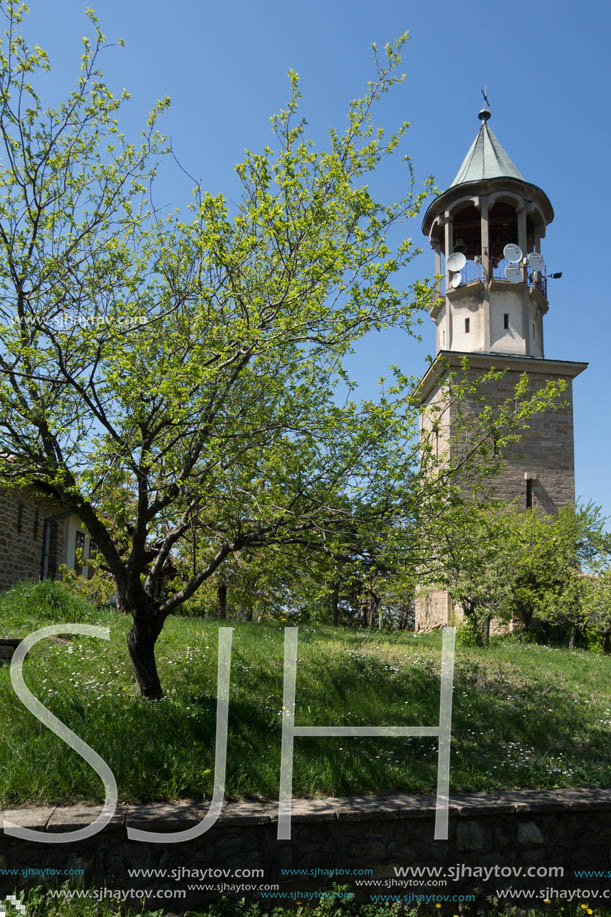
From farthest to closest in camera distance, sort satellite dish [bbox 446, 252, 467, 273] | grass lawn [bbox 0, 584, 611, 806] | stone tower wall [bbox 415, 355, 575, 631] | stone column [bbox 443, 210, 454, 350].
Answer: stone column [bbox 443, 210, 454, 350] < satellite dish [bbox 446, 252, 467, 273] < stone tower wall [bbox 415, 355, 575, 631] < grass lawn [bbox 0, 584, 611, 806]

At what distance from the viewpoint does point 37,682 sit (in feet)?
23.1

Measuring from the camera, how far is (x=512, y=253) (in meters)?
26.2

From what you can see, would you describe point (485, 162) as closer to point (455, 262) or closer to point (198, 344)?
point (455, 262)

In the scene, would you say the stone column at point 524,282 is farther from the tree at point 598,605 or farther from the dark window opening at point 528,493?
the tree at point 598,605

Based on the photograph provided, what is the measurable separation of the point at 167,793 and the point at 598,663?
11.1 metres

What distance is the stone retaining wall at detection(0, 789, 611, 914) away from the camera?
4.72 m

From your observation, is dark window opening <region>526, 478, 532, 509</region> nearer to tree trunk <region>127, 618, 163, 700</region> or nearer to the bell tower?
the bell tower

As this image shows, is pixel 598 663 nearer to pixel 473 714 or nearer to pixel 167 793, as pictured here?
pixel 473 714

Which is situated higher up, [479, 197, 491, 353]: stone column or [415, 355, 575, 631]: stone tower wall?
[479, 197, 491, 353]: stone column

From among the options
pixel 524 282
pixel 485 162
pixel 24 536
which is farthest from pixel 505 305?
pixel 24 536

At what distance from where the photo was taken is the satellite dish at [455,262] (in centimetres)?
2630

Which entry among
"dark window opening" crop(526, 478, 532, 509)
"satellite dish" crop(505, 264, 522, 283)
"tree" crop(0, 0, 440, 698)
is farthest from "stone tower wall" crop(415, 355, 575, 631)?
"tree" crop(0, 0, 440, 698)

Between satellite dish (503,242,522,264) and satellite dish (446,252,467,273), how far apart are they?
162 centimetres

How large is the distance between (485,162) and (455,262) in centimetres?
509
